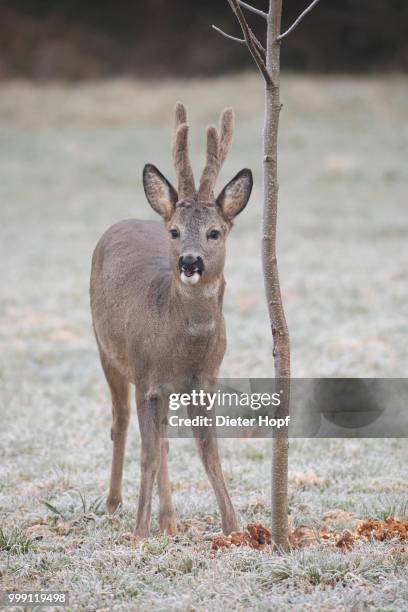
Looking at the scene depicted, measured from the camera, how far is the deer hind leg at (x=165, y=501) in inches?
214

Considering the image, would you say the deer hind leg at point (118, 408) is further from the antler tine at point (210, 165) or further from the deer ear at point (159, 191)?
the antler tine at point (210, 165)

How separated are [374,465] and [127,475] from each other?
1.75 m

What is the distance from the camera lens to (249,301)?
1359cm

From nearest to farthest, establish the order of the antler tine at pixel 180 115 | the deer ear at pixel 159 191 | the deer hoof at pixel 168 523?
the deer ear at pixel 159 191 < the antler tine at pixel 180 115 < the deer hoof at pixel 168 523

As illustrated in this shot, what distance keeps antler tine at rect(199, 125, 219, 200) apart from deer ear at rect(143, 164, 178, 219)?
16 centimetres

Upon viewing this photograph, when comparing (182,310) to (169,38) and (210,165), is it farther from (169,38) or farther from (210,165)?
(169,38)

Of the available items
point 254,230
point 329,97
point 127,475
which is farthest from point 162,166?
point 127,475

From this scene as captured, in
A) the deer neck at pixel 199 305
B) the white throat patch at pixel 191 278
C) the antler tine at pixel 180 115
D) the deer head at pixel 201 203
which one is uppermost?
the antler tine at pixel 180 115

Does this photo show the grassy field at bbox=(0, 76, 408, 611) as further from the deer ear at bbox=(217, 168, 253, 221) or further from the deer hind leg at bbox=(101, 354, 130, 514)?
the deer ear at bbox=(217, 168, 253, 221)

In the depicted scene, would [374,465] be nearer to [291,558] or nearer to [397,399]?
[397,399]

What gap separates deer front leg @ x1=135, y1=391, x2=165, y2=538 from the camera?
509 cm

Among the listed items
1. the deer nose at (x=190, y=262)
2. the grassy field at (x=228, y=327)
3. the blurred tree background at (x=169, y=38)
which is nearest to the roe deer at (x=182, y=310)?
the deer nose at (x=190, y=262)

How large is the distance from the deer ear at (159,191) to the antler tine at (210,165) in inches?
6.3

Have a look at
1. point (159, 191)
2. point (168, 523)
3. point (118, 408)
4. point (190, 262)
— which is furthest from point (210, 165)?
point (168, 523)
